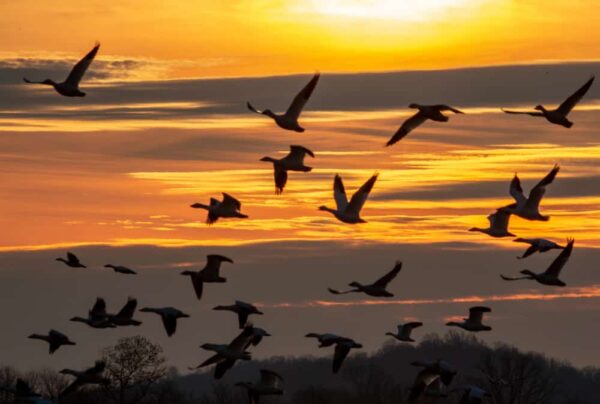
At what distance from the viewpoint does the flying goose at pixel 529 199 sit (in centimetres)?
7775

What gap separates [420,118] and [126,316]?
43.8ft

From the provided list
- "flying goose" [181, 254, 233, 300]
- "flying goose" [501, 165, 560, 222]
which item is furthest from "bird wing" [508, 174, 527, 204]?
"flying goose" [181, 254, 233, 300]

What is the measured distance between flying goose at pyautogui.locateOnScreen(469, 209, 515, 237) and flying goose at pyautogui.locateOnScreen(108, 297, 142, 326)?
13.5m

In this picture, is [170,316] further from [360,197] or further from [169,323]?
[360,197]

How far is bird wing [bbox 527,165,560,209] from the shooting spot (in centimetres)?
7781

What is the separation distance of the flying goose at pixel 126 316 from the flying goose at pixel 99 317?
0.76 feet

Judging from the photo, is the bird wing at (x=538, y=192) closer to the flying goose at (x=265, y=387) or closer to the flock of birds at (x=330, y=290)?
the flock of birds at (x=330, y=290)

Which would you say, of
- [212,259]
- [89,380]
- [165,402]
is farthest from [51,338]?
[165,402]

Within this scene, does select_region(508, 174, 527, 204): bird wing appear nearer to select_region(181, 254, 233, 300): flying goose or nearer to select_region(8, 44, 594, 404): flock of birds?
select_region(8, 44, 594, 404): flock of birds

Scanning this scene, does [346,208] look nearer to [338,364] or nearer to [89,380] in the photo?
[338,364]

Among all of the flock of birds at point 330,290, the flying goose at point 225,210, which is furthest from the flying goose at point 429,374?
the flying goose at point 225,210

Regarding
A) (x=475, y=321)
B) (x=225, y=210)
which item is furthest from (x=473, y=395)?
(x=225, y=210)

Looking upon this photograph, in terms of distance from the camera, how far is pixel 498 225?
80812 mm

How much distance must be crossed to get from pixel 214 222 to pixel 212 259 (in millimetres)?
1500
